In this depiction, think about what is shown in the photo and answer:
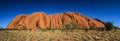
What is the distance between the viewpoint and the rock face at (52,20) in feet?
350

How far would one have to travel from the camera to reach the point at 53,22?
4660 inches

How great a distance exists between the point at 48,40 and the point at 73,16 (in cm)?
8355

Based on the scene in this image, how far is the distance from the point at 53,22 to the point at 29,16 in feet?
47.0

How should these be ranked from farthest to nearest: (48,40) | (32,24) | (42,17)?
(42,17) → (32,24) → (48,40)

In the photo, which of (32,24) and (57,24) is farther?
(57,24)

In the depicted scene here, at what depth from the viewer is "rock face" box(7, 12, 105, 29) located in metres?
107

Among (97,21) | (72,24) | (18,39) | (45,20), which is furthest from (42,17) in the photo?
(18,39)

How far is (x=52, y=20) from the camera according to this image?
118 meters

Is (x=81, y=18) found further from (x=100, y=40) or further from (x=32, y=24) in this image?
(x=100, y=40)

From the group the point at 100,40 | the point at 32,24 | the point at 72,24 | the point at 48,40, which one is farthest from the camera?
the point at 32,24

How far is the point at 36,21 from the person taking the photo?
110 meters

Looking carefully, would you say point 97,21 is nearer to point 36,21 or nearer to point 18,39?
point 36,21

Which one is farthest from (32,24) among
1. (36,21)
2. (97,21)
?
(97,21)

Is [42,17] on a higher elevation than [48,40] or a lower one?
higher
